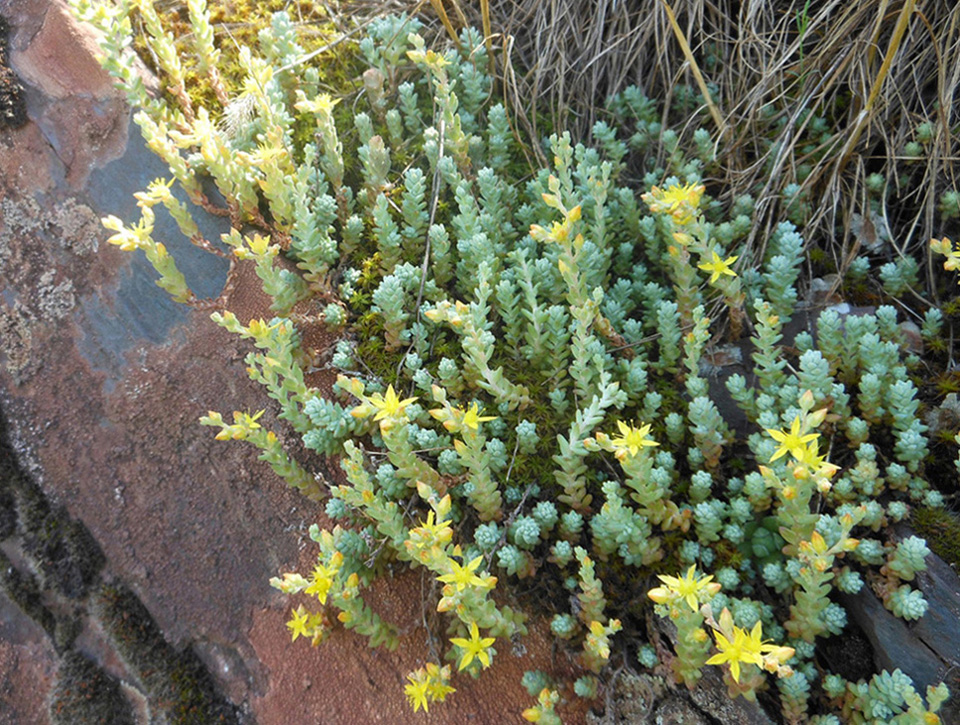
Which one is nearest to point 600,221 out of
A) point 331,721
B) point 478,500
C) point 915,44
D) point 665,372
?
point 665,372

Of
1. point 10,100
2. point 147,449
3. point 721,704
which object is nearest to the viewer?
point 721,704

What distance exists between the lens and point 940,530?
2170mm

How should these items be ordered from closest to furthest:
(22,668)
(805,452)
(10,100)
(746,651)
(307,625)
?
(746,651) < (805,452) < (307,625) < (22,668) < (10,100)

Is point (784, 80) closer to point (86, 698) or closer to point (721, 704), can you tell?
point (721, 704)

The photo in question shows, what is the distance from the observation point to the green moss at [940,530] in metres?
2.14

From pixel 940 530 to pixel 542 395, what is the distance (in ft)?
4.19

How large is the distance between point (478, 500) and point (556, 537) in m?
0.32

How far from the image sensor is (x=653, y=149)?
3188 mm

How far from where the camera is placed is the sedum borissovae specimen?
2.01 m

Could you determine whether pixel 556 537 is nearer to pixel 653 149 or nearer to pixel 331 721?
pixel 331 721

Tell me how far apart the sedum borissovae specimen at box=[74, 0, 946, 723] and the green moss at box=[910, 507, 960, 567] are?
64mm

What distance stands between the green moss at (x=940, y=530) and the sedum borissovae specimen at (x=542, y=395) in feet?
0.21

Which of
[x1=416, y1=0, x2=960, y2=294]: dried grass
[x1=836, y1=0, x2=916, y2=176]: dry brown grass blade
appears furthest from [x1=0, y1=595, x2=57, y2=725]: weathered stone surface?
[x1=836, y1=0, x2=916, y2=176]: dry brown grass blade

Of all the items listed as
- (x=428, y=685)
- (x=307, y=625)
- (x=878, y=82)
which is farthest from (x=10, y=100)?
(x=878, y=82)
